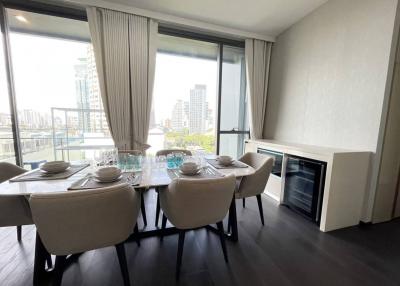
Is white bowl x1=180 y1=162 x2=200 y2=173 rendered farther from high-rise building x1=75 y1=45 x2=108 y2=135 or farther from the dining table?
high-rise building x1=75 y1=45 x2=108 y2=135

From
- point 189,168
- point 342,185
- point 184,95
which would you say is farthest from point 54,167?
point 342,185

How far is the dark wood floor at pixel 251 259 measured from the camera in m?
1.45

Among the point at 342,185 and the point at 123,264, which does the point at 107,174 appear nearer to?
the point at 123,264

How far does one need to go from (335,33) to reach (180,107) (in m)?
2.45

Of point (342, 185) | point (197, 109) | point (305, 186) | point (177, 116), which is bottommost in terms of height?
point (305, 186)

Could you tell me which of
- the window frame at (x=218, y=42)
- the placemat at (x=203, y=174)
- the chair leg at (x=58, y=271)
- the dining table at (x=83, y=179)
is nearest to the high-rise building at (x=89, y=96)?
the window frame at (x=218, y=42)

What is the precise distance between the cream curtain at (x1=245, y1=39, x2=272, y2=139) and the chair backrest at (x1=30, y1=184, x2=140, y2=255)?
2893 mm

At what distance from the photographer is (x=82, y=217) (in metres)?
1.08

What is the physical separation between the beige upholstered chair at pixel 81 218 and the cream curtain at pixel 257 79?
2.88 m

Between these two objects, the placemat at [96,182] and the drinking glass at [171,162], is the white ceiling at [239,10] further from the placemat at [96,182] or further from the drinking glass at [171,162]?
the placemat at [96,182]

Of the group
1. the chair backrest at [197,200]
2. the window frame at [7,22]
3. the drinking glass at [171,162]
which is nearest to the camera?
the chair backrest at [197,200]

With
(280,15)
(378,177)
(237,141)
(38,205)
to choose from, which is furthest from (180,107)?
(378,177)

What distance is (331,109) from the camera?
2508mm

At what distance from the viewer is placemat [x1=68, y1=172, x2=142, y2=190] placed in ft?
4.30
